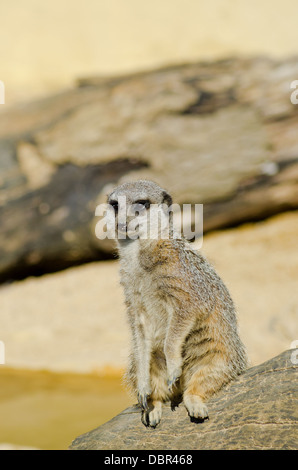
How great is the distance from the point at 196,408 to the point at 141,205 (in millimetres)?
1323

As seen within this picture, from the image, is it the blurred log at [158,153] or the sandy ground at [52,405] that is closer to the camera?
the sandy ground at [52,405]

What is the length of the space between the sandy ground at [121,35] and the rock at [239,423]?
21.1m

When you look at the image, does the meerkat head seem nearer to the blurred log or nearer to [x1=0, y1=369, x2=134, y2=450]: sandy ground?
[x1=0, y1=369, x2=134, y2=450]: sandy ground

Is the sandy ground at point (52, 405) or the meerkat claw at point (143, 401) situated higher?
the sandy ground at point (52, 405)

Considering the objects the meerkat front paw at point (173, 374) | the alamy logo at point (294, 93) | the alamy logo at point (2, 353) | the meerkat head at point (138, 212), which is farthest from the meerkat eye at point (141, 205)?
the alamy logo at point (294, 93)

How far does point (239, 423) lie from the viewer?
10.7ft

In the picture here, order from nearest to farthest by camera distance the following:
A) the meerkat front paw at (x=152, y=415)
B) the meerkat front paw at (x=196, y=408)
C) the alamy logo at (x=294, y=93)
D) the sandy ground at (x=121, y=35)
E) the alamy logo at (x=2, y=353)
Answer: the meerkat front paw at (x=196, y=408)
the meerkat front paw at (x=152, y=415)
the alamy logo at (x=2, y=353)
the alamy logo at (x=294, y=93)
the sandy ground at (x=121, y=35)

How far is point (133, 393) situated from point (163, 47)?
23.9m

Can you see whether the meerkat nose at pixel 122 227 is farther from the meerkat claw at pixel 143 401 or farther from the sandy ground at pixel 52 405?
the sandy ground at pixel 52 405

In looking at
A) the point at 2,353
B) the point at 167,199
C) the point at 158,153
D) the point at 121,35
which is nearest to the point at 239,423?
the point at 167,199

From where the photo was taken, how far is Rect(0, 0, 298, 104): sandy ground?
2486 centimetres

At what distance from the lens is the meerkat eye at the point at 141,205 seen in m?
3.65

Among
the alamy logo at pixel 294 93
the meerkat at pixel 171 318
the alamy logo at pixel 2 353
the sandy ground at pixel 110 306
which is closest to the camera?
the meerkat at pixel 171 318
